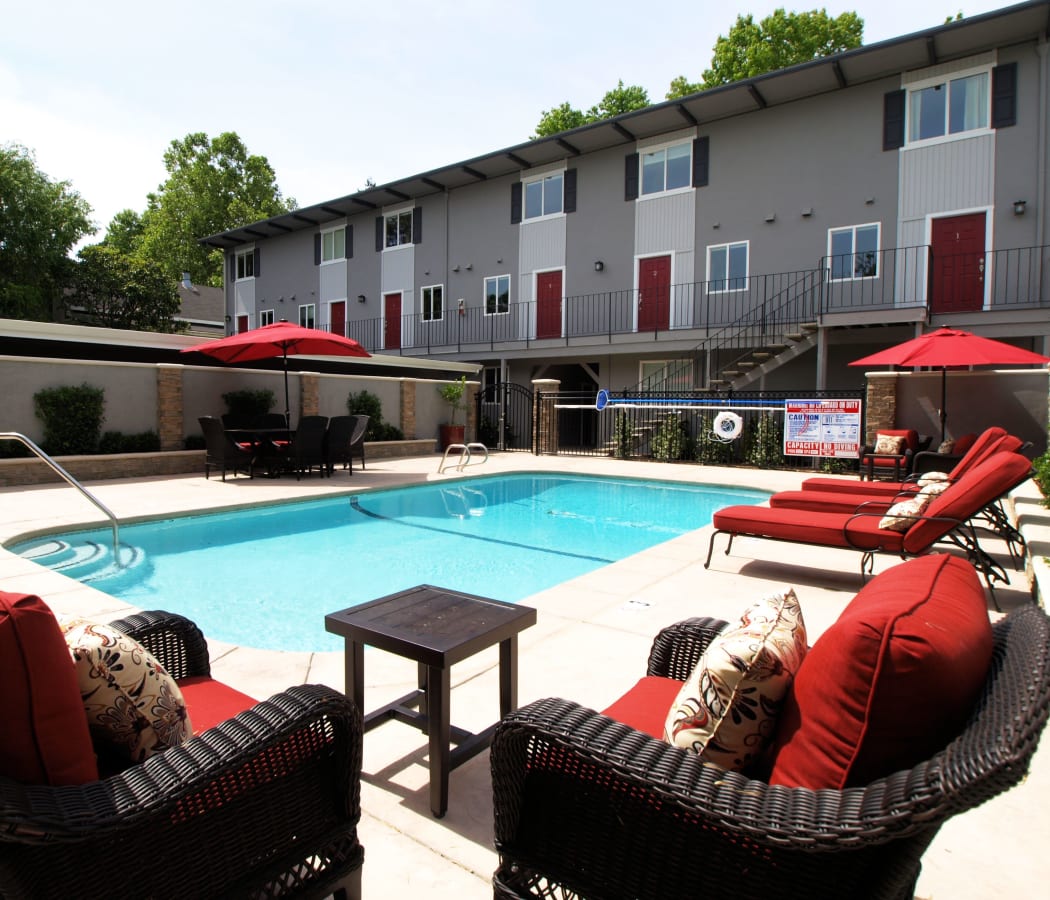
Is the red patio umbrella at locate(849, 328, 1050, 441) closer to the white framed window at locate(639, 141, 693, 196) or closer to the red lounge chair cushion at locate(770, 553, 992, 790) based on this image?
the red lounge chair cushion at locate(770, 553, 992, 790)

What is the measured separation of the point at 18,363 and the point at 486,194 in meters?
12.8

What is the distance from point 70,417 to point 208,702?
986cm

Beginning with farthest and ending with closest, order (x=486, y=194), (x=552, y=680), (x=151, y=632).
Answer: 1. (x=486, y=194)
2. (x=552, y=680)
3. (x=151, y=632)

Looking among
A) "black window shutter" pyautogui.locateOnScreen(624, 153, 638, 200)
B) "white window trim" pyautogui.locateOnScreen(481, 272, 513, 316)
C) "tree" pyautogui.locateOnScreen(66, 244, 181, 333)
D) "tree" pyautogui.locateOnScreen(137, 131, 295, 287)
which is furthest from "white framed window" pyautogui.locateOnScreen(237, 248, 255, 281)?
"black window shutter" pyautogui.locateOnScreen(624, 153, 638, 200)

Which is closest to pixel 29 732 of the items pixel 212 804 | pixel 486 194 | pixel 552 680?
pixel 212 804

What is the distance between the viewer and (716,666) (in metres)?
1.41

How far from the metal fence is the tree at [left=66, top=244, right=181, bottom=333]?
53.8 ft

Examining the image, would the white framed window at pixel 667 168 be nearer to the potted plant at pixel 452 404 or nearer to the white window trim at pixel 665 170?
the white window trim at pixel 665 170

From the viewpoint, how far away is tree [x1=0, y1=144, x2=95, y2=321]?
67.4ft

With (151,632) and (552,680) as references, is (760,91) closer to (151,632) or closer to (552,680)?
(552,680)

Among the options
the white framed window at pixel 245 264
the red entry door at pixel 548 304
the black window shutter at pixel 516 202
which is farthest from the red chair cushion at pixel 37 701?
the white framed window at pixel 245 264

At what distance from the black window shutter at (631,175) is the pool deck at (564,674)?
11.8 m

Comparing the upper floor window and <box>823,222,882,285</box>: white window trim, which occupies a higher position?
the upper floor window

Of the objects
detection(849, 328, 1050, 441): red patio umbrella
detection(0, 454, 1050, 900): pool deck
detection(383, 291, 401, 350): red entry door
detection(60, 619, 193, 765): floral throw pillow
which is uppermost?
detection(383, 291, 401, 350): red entry door
